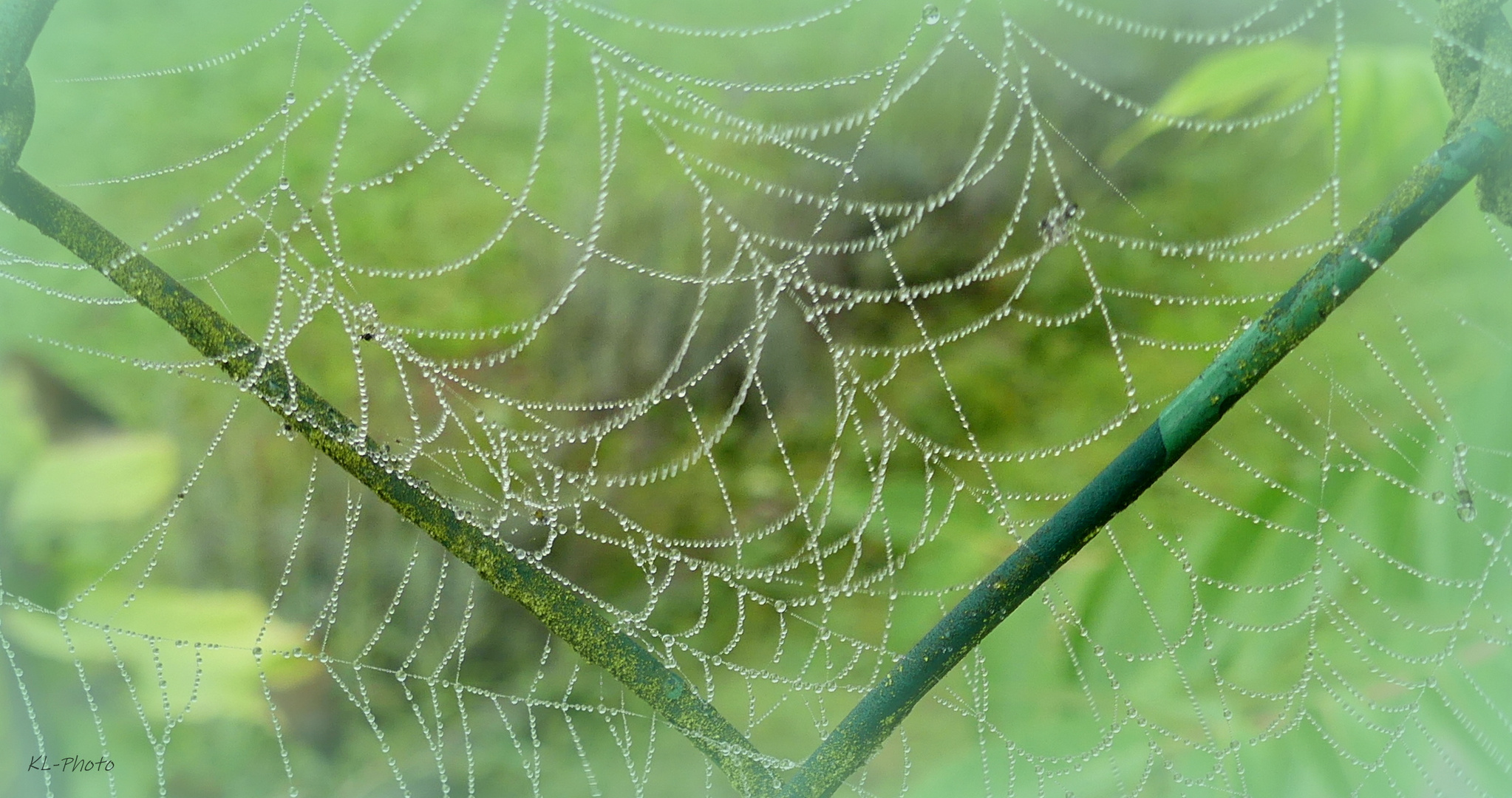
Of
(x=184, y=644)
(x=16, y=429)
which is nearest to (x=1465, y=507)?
(x=184, y=644)

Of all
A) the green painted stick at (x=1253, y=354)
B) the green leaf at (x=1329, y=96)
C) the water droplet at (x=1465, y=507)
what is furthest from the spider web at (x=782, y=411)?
the green painted stick at (x=1253, y=354)

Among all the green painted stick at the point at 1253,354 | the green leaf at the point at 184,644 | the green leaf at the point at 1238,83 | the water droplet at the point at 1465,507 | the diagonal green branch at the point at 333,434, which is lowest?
the green leaf at the point at 184,644

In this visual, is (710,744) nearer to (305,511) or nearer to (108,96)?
(305,511)

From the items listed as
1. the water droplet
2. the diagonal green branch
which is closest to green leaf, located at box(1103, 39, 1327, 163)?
the water droplet

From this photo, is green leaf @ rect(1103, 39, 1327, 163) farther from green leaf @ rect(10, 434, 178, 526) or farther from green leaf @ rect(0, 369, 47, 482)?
green leaf @ rect(0, 369, 47, 482)

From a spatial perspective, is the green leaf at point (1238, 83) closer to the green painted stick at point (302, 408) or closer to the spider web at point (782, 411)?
the spider web at point (782, 411)
